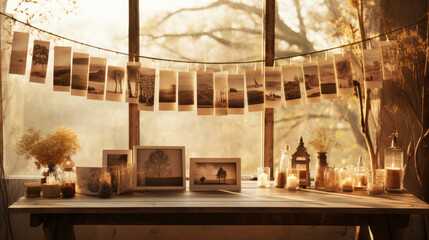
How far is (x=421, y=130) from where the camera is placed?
3.00m

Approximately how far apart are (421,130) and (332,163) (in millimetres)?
663

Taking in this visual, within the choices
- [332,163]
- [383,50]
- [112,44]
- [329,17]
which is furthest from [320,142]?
[112,44]

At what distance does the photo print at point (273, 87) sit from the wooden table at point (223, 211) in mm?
737

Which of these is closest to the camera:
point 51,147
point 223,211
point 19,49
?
point 223,211

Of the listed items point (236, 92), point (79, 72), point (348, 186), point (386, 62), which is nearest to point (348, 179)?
point (348, 186)

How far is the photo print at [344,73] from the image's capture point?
107 inches

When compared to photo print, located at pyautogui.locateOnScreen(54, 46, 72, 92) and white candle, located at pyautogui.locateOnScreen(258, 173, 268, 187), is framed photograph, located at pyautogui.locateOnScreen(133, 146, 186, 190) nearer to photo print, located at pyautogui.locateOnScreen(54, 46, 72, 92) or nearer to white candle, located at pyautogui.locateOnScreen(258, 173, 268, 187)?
white candle, located at pyautogui.locateOnScreen(258, 173, 268, 187)

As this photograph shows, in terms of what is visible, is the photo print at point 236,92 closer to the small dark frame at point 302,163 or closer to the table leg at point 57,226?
the small dark frame at point 302,163

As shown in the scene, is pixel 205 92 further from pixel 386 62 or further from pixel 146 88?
pixel 386 62

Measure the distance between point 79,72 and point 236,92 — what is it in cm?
104

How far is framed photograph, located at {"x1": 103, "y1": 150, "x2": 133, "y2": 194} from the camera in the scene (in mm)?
2488

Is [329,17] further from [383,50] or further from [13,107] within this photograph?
[13,107]

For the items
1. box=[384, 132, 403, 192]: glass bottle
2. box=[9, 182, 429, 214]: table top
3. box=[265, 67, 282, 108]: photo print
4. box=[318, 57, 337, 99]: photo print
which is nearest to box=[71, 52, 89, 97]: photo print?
box=[9, 182, 429, 214]: table top

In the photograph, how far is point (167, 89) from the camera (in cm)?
283
